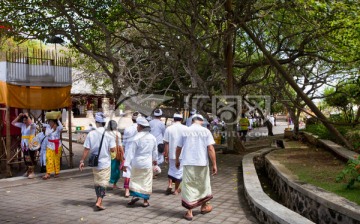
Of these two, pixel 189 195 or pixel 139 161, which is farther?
pixel 139 161

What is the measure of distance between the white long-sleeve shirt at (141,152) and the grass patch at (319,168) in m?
3.07

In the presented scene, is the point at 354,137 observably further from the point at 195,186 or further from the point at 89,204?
the point at 89,204

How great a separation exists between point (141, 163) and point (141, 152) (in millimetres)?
213

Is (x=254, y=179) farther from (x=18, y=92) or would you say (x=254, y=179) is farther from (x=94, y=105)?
(x=94, y=105)

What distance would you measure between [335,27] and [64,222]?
31.8ft

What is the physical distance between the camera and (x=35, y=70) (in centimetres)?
1098

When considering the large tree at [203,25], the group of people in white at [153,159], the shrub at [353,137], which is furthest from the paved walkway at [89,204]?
the shrub at [353,137]

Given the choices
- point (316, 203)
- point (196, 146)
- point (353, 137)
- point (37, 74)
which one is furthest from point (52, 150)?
point (353, 137)

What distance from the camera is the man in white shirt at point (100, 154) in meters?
6.88

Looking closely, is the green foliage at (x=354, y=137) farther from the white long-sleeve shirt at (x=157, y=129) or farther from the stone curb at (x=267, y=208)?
the white long-sleeve shirt at (x=157, y=129)

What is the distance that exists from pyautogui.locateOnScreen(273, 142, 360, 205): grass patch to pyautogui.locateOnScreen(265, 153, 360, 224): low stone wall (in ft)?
0.82

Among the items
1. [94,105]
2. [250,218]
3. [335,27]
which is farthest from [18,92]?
[94,105]

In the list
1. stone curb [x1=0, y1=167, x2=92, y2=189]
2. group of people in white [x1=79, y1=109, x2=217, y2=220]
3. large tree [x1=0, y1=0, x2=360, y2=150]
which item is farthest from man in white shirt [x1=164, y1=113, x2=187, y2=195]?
large tree [x1=0, y1=0, x2=360, y2=150]

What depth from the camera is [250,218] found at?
21.2ft
